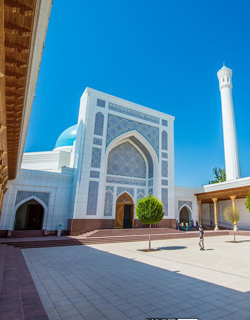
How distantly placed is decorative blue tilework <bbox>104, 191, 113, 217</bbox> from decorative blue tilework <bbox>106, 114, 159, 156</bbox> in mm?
3514

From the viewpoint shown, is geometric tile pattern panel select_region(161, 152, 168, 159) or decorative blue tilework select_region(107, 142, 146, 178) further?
geometric tile pattern panel select_region(161, 152, 168, 159)

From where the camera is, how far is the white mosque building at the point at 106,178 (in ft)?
41.1

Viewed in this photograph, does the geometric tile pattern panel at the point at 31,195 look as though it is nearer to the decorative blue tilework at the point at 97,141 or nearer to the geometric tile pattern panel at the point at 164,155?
the decorative blue tilework at the point at 97,141

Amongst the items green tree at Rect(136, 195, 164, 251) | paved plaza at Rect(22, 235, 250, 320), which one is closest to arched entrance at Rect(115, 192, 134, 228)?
green tree at Rect(136, 195, 164, 251)

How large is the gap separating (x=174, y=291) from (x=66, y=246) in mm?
6878

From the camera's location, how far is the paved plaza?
2828 mm

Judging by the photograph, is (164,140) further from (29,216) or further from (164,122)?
(29,216)

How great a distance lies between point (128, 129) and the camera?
15484 millimetres

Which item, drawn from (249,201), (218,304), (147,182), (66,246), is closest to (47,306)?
(218,304)

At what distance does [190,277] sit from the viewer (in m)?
4.53

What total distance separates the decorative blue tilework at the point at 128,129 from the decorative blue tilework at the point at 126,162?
1.28 metres

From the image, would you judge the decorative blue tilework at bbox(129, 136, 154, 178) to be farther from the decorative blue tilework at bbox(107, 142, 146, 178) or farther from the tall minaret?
the tall minaret

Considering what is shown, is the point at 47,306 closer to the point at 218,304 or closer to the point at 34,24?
the point at 218,304

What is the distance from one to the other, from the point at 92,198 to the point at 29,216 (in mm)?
6445
